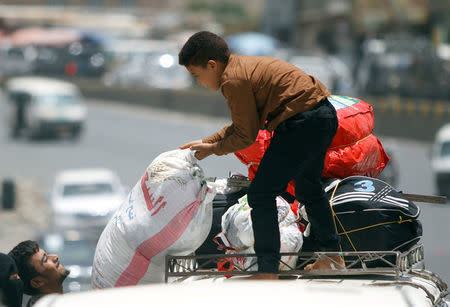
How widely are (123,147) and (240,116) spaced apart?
1066 inches


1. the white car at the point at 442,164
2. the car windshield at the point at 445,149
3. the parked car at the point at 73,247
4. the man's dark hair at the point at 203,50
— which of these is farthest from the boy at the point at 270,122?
the car windshield at the point at 445,149

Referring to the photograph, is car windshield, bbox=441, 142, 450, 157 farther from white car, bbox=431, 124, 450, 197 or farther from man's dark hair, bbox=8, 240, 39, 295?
man's dark hair, bbox=8, 240, 39, 295

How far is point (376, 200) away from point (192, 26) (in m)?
53.5

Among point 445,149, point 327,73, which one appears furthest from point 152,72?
point 445,149

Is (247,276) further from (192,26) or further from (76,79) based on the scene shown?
(192,26)

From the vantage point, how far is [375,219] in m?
3.84

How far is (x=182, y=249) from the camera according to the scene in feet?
12.6

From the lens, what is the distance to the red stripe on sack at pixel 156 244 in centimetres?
379

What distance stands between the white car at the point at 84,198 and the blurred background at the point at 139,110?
1.4 inches

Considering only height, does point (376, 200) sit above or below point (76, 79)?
above

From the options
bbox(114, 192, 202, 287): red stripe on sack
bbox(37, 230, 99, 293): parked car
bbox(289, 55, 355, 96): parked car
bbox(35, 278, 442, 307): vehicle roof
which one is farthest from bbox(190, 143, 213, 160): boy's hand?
bbox(289, 55, 355, 96): parked car

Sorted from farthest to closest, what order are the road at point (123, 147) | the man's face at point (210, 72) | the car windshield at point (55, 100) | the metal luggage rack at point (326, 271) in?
1. the car windshield at point (55, 100)
2. the road at point (123, 147)
3. the man's face at point (210, 72)
4. the metal luggage rack at point (326, 271)

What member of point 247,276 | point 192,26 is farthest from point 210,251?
point 192,26

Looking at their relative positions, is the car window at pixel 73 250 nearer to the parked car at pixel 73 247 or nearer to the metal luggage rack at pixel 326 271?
the parked car at pixel 73 247
